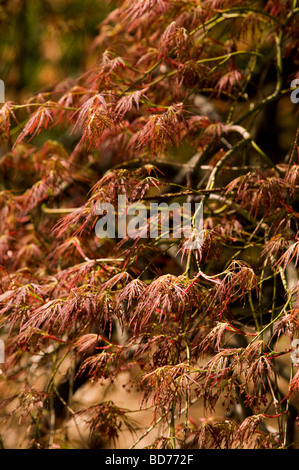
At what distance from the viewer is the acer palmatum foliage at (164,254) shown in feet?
4.09

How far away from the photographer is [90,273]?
1.47m

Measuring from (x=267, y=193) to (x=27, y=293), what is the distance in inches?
29.4

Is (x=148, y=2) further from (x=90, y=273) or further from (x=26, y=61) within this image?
(x=26, y=61)

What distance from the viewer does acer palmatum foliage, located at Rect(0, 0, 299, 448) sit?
1248 millimetres

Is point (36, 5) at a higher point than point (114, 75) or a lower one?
higher

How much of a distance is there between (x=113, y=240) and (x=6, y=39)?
6.55ft

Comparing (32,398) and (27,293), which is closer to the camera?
(27,293)

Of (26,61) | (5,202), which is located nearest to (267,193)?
(5,202)

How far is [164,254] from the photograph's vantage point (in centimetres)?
165

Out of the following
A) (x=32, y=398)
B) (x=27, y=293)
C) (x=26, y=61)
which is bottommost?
(x=32, y=398)
